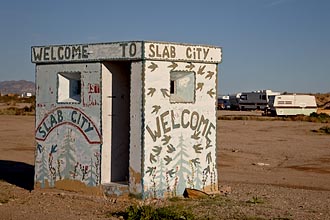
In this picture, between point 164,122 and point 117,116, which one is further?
point 117,116

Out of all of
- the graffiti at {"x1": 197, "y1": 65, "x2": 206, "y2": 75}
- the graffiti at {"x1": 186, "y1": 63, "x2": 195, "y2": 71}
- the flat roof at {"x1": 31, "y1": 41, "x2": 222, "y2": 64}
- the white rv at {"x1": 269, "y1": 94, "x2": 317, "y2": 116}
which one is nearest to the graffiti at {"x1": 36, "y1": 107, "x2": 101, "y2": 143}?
the flat roof at {"x1": 31, "y1": 41, "x2": 222, "y2": 64}

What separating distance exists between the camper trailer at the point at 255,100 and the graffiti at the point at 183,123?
188ft

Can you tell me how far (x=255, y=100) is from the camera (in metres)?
75.2

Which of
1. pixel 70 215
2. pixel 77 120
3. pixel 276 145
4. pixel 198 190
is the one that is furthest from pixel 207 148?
pixel 276 145

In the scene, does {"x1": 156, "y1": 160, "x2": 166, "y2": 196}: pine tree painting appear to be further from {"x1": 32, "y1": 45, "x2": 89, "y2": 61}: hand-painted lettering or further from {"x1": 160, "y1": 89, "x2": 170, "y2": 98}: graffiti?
{"x1": 32, "y1": 45, "x2": 89, "y2": 61}: hand-painted lettering

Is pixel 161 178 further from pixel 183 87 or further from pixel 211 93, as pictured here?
pixel 211 93

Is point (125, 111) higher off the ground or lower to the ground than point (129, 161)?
higher

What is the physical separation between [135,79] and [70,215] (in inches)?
119

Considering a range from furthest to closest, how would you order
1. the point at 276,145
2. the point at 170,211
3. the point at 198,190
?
the point at 276,145
the point at 198,190
the point at 170,211

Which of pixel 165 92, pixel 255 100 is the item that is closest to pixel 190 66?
pixel 165 92

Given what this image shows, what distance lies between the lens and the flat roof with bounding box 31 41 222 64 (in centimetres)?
1279

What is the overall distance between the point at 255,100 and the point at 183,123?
205 ft

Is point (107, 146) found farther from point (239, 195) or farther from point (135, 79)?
point (239, 195)

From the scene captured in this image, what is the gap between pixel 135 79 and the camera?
506 inches
